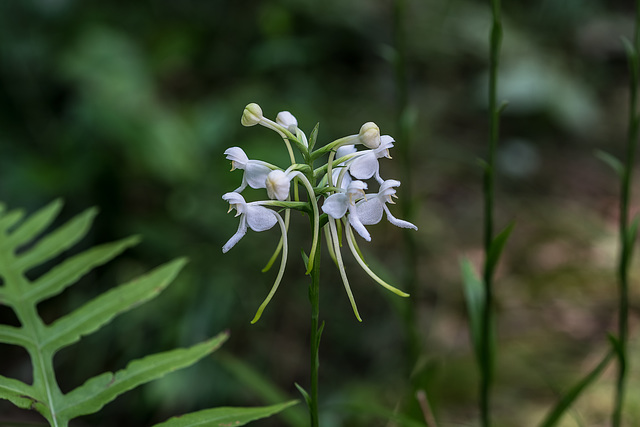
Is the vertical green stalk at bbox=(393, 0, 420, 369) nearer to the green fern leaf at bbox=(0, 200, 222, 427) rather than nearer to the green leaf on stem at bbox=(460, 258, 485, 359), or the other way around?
the green leaf on stem at bbox=(460, 258, 485, 359)

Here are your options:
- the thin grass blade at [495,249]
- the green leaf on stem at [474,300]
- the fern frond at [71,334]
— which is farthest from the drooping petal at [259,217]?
the green leaf on stem at [474,300]

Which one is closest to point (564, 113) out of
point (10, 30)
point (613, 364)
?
point (613, 364)

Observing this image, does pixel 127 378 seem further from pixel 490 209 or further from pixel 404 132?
pixel 404 132

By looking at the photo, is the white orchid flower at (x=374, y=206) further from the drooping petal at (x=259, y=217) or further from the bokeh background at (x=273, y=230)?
the bokeh background at (x=273, y=230)

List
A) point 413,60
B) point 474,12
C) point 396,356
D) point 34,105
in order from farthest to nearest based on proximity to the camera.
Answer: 1. point 474,12
2. point 413,60
3. point 34,105
4. point 396,356

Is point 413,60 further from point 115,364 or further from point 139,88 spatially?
point 115,364

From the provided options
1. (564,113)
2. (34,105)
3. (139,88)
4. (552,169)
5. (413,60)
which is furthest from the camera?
(413,60)
